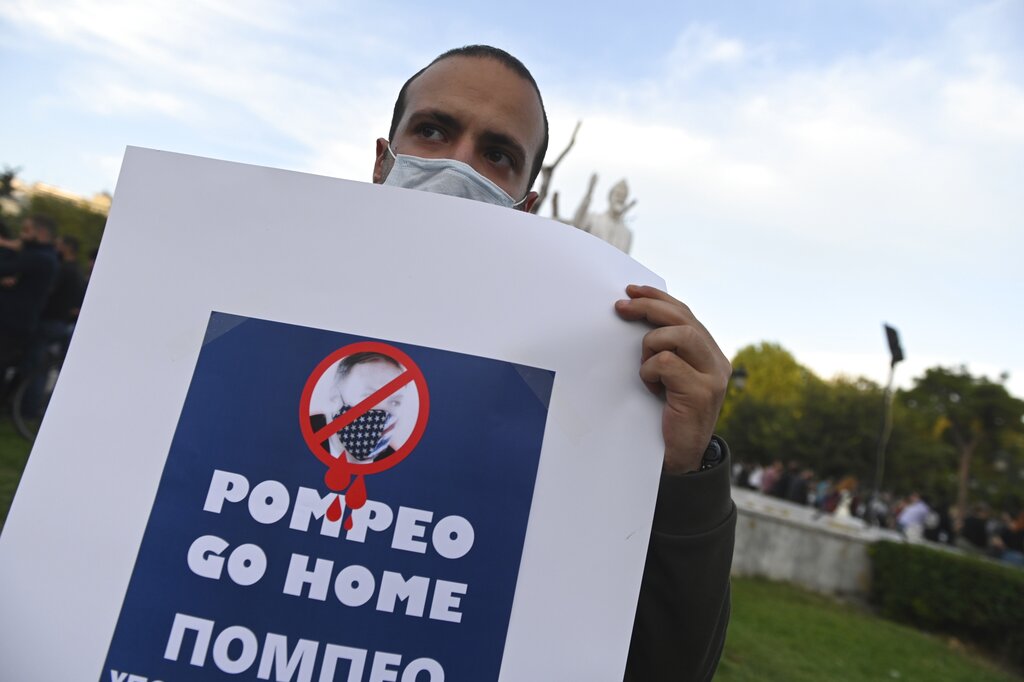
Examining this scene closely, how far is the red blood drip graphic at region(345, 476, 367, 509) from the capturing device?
102 cm

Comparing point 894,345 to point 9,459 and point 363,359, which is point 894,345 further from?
point 363,359

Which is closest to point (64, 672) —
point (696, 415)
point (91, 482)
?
point (91, 482)

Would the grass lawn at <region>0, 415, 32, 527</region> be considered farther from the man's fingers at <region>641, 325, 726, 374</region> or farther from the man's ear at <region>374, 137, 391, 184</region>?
the man's fingers at <region>641, 325, 726, 374</region>

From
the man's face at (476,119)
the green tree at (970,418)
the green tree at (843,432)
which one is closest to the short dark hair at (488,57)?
A: the man's face at (476,119)

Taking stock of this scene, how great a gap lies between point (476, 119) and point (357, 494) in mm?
867

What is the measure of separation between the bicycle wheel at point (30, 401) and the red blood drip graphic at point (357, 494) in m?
6.55

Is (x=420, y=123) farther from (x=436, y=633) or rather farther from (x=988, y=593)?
(x=988, y=593)

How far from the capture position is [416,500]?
1.03 meters

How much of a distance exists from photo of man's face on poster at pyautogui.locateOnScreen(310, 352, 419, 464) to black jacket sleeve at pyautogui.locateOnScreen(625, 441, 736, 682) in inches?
17.4

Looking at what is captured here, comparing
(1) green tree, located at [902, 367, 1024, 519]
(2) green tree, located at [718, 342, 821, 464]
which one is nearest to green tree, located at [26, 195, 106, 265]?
(2) green tree, located at [718, 342, 821, 464]

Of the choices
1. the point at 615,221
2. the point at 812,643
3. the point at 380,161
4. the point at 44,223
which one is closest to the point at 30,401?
the point at 44,223

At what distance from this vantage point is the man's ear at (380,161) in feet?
5.53

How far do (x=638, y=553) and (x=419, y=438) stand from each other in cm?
37

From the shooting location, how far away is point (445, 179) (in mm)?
1491
